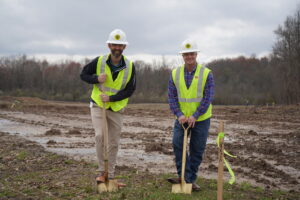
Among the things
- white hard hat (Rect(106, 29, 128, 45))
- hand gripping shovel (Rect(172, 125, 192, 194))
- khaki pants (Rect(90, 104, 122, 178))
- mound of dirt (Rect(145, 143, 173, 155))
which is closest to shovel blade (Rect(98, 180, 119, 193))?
khaki pants (Rect(90, 104, 122, 178))

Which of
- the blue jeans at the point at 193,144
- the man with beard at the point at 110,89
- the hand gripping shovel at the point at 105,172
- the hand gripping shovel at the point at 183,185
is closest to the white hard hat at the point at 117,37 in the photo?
the man with beard at the point at 110,89

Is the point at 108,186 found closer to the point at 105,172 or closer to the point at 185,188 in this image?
the point at 105,172

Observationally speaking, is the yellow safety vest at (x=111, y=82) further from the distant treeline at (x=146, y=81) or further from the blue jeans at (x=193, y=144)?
the distant treeline at (x=146, y=81)

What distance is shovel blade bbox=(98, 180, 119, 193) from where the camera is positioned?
5.82 metres

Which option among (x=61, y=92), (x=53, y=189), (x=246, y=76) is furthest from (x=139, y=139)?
(x=246, y=76)

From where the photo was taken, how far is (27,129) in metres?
18.3

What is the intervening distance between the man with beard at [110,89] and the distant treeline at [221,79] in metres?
41.4

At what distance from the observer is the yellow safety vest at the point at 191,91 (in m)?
5.75

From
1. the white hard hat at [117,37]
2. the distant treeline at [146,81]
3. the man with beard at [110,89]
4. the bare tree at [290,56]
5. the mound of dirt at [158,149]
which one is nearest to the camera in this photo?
the white hard hat at [117,37]

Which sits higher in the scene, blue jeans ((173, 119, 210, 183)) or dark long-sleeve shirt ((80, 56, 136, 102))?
dark long-sleeve shirt ((80, 56, 136, 102))

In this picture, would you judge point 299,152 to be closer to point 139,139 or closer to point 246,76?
point 139,139

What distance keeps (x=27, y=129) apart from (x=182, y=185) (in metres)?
14.4

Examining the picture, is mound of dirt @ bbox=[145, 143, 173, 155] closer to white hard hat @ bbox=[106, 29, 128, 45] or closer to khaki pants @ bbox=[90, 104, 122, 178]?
khaki pants @ bbox=[90, 104, 122, 178]

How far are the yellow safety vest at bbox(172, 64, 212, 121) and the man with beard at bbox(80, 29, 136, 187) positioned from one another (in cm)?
83
